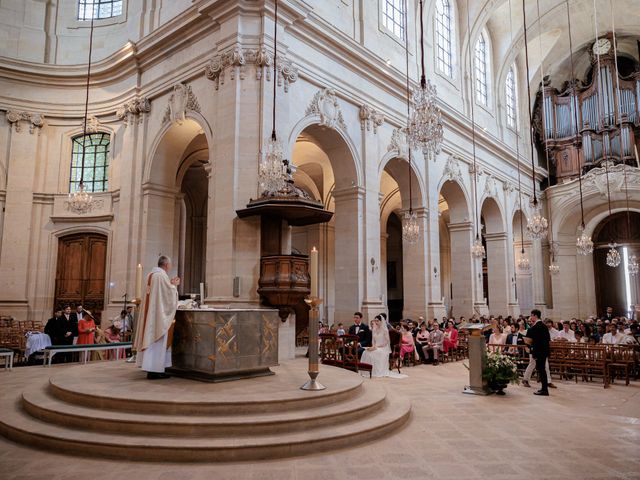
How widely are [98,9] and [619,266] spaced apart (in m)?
26.7

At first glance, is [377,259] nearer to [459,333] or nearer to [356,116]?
[459,333]

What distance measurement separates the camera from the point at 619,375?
33.1ft

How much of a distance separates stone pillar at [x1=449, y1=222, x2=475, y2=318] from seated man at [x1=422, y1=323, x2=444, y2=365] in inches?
288

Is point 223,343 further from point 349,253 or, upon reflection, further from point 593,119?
point 593,119

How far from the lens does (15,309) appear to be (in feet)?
46.8

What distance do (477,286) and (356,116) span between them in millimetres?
9329

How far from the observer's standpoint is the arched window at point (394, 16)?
1560 cm

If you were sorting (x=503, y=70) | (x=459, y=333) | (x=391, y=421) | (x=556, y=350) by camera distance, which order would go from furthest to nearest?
(x=503, y=70) → (x=459, y=333) → (x=556, y=350) → (x=391, y=421)

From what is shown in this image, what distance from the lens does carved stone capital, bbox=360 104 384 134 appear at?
14.0 metres

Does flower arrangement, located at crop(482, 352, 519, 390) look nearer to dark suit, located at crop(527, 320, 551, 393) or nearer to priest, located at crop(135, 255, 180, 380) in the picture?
dark suit, located at crop(527, 320, 551, 393)

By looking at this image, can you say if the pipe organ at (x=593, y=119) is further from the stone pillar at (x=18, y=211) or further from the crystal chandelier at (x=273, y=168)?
the stone pillar at (x=18, y=211)

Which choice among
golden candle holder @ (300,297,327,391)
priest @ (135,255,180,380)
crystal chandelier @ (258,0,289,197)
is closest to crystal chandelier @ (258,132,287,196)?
crystal chandelier @ (258,0,289,197)

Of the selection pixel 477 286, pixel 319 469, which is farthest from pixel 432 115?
pixel 477 286

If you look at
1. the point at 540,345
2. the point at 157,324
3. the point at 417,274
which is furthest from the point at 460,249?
the point at 157,324
